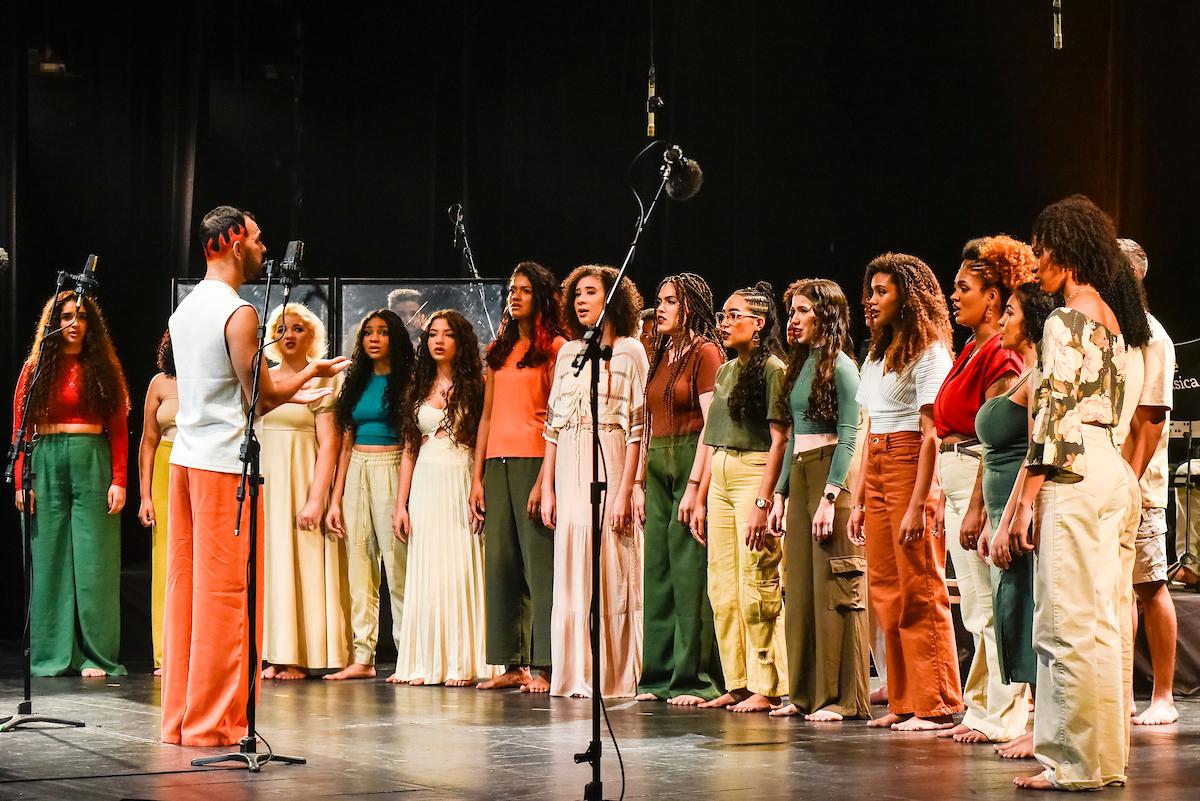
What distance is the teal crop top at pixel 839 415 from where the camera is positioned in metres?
5.50

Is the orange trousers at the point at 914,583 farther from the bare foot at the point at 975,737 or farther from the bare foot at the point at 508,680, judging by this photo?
the bare foot at the point at 508,680

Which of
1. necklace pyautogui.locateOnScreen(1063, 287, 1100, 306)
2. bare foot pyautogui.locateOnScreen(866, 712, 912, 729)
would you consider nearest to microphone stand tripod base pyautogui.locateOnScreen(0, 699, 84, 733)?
bare foot pyautogui.locateOnScreen(866, 712, 912, 729)

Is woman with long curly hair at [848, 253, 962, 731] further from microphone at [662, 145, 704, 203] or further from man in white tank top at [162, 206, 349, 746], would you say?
man in white tank top at [162, 206, 349, 746]

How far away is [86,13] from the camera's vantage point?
8875mm

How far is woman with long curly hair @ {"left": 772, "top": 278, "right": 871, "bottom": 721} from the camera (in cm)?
552

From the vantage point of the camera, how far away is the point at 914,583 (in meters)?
5.20

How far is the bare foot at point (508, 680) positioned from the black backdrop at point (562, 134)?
2318 mm

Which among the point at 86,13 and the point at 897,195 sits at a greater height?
the point at 86,13

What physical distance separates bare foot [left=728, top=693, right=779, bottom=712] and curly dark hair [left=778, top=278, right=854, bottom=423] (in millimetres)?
1044

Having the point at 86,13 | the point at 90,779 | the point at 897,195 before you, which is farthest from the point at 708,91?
the point at 90,779

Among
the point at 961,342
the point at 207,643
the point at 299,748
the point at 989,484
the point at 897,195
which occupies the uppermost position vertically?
the point at 897,195

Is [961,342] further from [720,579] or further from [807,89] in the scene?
[720,579]

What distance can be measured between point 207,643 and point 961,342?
4.96 m

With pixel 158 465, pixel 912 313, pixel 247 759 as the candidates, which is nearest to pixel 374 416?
pixel 158 465
